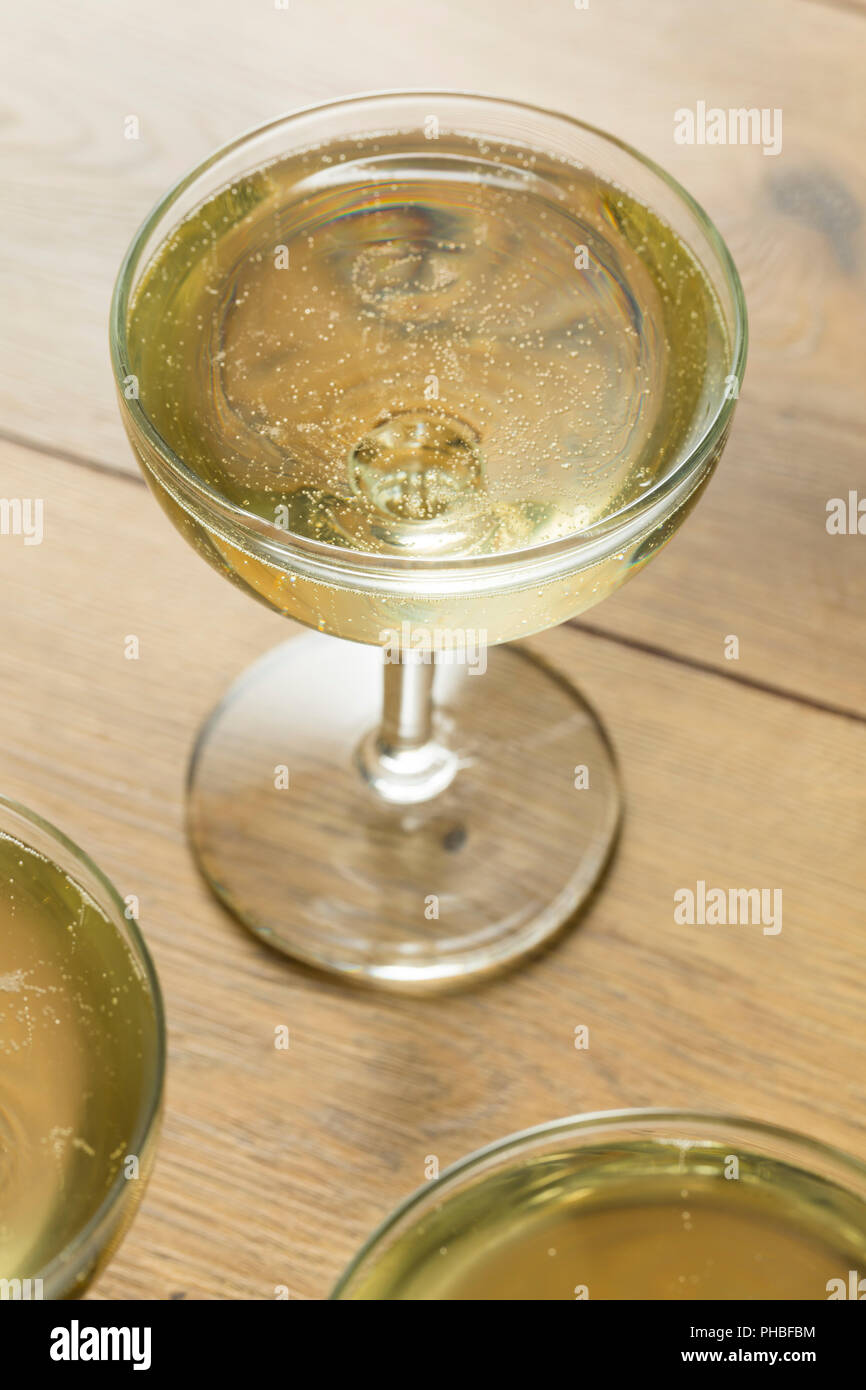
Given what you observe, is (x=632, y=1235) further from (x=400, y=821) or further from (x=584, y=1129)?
(x=400, y=821)

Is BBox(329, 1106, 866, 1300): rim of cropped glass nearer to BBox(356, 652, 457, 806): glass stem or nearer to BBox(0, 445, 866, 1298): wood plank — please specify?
BBox(0, 445, 866, 1298): wood plank

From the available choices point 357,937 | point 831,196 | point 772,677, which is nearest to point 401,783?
point 357,937

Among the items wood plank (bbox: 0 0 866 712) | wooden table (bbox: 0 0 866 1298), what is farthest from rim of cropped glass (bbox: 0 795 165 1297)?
wood plank (bbox: 0 0 866 712)

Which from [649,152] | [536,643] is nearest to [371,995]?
[536,643]

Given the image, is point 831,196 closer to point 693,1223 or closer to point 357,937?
point 357,937

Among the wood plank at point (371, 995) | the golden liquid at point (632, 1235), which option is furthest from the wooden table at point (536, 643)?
the golden liquid at point (632, 1235)

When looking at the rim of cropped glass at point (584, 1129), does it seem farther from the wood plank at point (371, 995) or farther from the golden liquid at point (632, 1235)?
the wood plank at point (371, 995)
